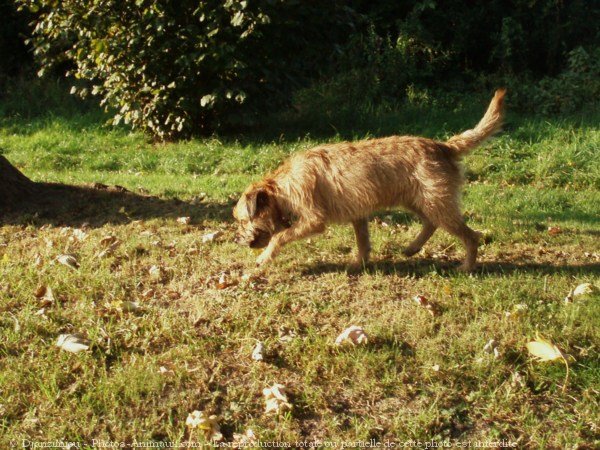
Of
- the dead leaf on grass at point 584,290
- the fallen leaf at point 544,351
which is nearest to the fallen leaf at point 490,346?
the fallen leaf at point 544,351

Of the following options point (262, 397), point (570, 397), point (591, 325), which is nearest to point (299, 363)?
point (262, 397)

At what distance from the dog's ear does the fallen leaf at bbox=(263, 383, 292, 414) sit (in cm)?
203

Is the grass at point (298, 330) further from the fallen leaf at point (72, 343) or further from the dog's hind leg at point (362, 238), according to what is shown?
the dog's hind leg at point (362, 238)

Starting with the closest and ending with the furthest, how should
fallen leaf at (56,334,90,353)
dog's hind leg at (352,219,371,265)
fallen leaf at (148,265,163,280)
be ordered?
1. fallen leaf at (56,334,90,353)
2. fallen leaf at (148,265,163,280)
3. dog's hind leg at (352,219,371,265)

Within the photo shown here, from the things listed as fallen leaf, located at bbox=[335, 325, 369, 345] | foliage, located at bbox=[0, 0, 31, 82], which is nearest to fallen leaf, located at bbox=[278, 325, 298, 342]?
fallen leaf, located at bbox=[335, 325, 369, 345]

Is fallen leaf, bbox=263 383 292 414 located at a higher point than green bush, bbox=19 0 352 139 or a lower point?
lower

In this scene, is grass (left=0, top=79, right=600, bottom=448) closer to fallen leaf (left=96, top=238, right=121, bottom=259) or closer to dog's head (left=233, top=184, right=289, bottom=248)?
fallen leaf (left=96, top=238, right=121, bottom=259)

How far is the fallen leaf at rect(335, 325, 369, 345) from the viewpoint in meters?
4.31

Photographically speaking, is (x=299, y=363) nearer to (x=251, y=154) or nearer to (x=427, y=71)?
(x=251, y=154)

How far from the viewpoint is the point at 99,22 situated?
10523 millimetres

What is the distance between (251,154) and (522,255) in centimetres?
527

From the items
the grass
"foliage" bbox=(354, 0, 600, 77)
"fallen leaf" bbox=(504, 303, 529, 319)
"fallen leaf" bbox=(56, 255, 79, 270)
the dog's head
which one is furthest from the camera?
"foliage" bbox=(354, 0, 600, 77)

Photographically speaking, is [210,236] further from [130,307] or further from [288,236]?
[130,307]

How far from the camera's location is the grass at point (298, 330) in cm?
375
